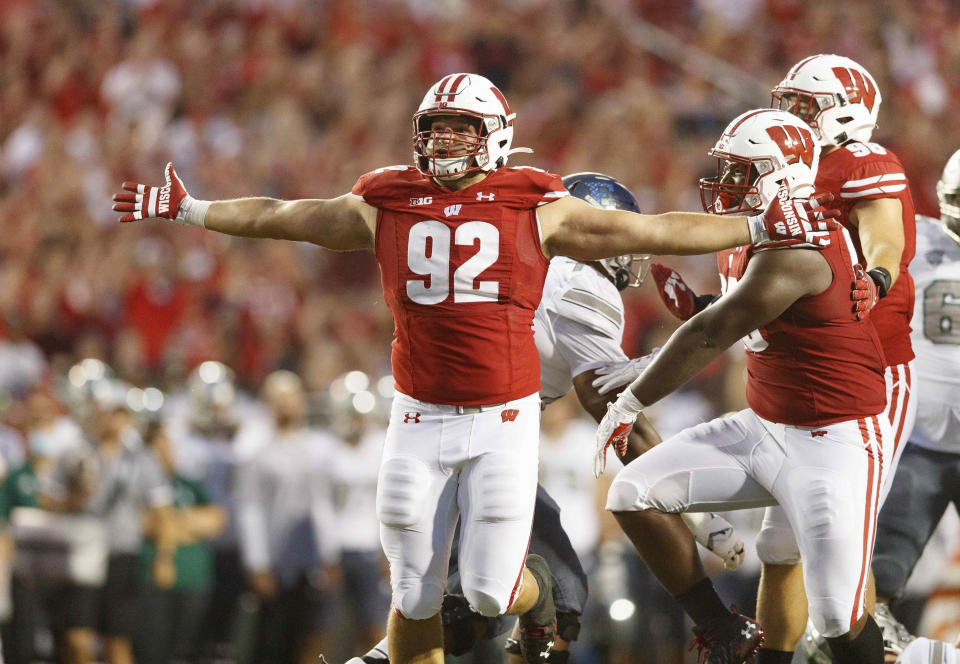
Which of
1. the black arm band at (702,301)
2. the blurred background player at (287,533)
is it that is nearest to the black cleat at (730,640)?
the black arm band at (702,301)

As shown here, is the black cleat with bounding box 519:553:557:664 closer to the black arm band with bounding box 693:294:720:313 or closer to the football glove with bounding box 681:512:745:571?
the football glove with bounding box 681:512:745:571

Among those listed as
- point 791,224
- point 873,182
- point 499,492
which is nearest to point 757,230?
point 791,224

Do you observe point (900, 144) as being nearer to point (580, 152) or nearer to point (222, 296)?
point (580, 152)

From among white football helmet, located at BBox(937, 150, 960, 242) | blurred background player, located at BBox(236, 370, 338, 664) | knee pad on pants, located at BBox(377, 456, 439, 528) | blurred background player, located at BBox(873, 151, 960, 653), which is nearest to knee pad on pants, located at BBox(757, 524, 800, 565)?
blurred background player, located at BBox(873, 151, 960, 653)

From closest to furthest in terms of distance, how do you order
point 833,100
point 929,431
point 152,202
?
point 152,202, point 833,100, point 929,431

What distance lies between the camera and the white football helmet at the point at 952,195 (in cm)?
523

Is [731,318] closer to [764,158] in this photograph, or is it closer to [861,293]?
[861,293]

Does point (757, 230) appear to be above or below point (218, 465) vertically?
above

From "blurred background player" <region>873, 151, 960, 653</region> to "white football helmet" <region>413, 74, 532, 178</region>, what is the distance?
190 centimetres

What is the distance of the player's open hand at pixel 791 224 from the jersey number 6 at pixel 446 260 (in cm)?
82

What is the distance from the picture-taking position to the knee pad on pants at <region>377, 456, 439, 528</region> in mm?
4363

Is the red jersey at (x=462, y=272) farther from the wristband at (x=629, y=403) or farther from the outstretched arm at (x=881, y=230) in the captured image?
the outstretched arm at (x=881, y=230)

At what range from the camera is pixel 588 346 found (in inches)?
199

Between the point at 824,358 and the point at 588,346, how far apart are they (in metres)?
0.90
